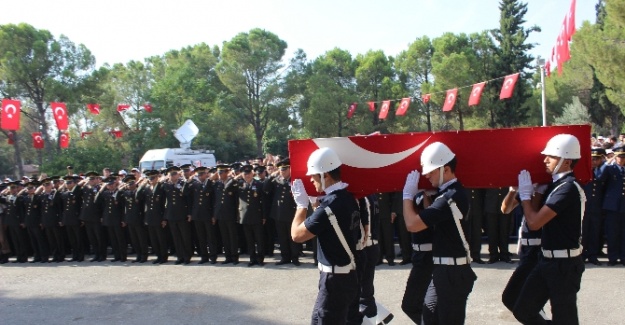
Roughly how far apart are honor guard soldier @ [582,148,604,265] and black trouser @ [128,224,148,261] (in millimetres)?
8132

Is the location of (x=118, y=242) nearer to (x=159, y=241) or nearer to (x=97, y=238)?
(x=97, y=238)

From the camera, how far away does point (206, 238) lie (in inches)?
411

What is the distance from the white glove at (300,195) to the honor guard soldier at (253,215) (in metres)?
5.63

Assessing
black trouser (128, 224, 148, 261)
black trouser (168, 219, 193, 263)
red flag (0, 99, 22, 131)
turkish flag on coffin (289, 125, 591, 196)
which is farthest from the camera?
red flag (0, 99, 22, 131)

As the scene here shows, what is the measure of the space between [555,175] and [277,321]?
349 cm

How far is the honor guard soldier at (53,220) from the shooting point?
12.0 meters

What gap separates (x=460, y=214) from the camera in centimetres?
408

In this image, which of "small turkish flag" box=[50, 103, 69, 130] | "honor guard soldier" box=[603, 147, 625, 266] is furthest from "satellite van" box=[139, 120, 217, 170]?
"honor guard soldier" box=[603, 147, 625, 266]

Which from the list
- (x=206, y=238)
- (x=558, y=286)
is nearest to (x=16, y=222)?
(x=206, y=238)

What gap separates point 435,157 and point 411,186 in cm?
31

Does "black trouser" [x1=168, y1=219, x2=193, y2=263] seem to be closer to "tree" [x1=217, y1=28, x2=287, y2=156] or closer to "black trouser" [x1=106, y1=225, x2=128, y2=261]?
"black trouser" [x1=106, y1=225, x2=128, y2=261]

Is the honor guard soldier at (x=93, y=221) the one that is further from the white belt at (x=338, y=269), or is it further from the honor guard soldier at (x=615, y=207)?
the honor guard soldier at (x=615, y=207)

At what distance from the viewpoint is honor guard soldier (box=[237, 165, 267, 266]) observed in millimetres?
9812

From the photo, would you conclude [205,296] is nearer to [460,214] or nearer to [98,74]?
[460,214]
